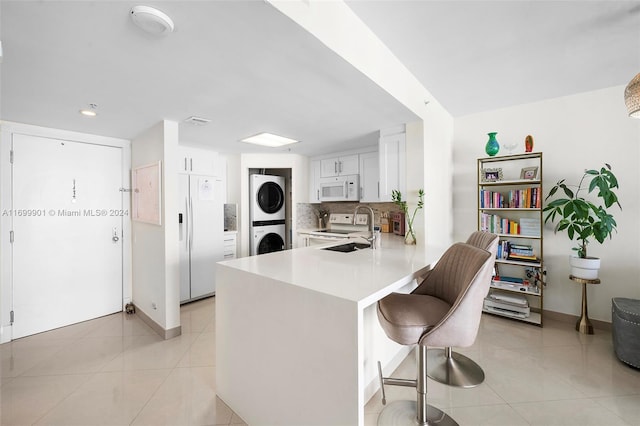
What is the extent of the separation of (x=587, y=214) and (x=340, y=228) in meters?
3.00

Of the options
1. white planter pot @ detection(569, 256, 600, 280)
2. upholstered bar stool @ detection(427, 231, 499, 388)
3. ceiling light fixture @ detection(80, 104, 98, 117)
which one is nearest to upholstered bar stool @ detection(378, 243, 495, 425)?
upholstered bar stool @ detection(427, 231, 499, 388)

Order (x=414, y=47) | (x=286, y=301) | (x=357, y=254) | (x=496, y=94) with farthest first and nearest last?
(x=496, y=94), (x=357, y=254), (x=414, y=47), (x=286, y=301)

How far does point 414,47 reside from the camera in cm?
189

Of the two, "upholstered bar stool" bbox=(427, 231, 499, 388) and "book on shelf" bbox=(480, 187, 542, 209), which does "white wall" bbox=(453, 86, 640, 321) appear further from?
"upholstered bar stool" bbox=(427, 231, 499, 388)

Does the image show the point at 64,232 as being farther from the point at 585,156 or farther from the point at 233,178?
the point at 585,156

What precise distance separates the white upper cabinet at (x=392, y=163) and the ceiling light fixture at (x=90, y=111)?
2.76m

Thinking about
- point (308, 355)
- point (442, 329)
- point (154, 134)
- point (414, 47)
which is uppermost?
point (414, 47)

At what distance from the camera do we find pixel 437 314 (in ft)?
4.58

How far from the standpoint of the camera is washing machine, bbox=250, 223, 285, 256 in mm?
4320

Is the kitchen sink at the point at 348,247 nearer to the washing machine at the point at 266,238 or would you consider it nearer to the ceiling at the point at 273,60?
the ceiling at the point at 273,60

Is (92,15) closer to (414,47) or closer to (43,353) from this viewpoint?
(414,47)

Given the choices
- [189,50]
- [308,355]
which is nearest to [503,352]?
[308,355]

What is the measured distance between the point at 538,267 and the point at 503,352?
1094 millimetres

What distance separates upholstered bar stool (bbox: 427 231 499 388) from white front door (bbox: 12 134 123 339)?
365cm
